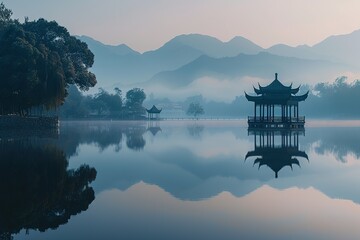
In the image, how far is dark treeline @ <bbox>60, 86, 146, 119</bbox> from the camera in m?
115

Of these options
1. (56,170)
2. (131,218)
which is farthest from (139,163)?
(131,218)

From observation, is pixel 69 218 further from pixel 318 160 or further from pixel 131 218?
pixel 318 160

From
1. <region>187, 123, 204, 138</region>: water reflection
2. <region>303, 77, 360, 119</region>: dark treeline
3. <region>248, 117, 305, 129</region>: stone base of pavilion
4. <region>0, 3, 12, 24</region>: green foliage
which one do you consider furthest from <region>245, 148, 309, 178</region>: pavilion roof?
<region>303, 77, 360, 119</region>: dark treeline

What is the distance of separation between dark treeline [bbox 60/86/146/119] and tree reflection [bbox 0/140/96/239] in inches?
3706

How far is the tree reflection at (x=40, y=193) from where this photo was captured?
11.0 metres

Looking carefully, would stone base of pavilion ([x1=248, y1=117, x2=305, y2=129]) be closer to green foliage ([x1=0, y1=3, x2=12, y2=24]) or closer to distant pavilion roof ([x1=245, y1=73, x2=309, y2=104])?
distant pavilion roof ([x1=245, y1=73, x2=309, y2=104])

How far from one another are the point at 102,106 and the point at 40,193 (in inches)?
4310

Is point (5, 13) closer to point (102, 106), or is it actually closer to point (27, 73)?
point (27, 73)

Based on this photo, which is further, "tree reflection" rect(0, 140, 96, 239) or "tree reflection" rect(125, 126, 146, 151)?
"tree reflection" rect(125, 126, 146, 151)

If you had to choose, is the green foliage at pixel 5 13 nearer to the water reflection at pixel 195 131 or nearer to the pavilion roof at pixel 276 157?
the water reflection at pixel 195 131

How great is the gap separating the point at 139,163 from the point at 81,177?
5.95 metres

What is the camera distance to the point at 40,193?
14016 millimetres

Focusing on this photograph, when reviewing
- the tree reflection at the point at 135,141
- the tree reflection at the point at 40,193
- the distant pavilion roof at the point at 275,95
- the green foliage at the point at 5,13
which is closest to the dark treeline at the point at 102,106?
the green foliage at the point at 5,13

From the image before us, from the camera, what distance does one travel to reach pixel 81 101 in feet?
404
